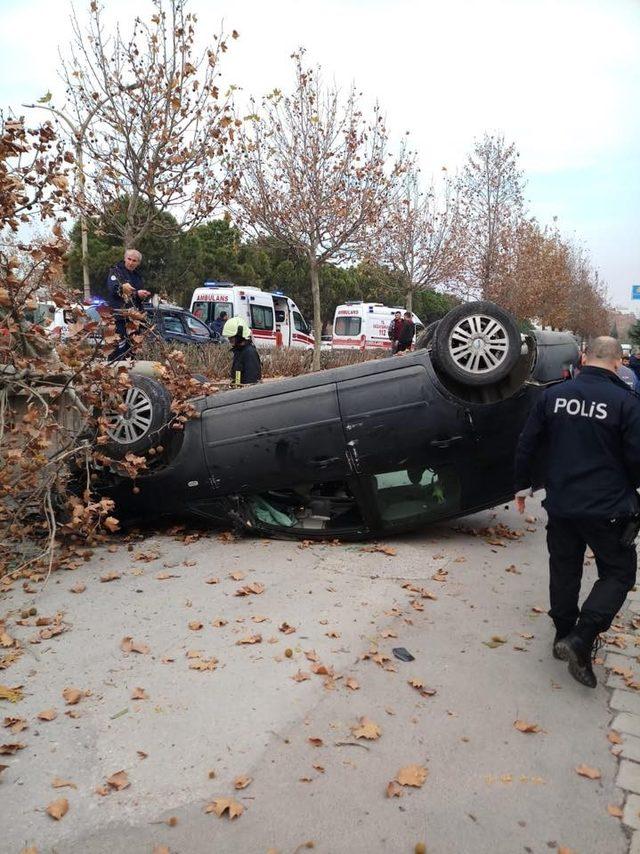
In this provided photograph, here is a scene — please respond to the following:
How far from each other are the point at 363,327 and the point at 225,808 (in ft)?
79.6

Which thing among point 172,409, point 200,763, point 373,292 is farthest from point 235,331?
point 373,292

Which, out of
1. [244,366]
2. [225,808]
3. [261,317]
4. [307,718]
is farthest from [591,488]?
[261,317]

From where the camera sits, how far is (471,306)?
6.16 m

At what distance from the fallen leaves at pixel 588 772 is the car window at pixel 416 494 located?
320 cm

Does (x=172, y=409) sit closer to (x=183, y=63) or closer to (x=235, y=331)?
(x=235, y=331)

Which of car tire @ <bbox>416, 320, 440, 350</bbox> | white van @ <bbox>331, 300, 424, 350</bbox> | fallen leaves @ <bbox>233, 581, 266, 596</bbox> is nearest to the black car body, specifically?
white van @ <bbox>331, 300, 424, 350</bbox>

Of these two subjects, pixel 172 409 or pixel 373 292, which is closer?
pixel 172 409

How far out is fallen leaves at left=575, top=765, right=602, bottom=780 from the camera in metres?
3.25

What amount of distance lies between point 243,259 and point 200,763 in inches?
1448

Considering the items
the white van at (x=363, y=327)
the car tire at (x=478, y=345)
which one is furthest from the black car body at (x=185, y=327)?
the car tire at (x=478, y=345)

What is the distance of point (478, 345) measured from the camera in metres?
6.11

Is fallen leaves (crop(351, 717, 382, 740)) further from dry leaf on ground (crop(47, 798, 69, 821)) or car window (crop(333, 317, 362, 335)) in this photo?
car window (crop(333, 317, 362, 335))

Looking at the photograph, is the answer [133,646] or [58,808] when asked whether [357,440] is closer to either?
[133,646]

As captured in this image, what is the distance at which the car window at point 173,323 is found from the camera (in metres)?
17.1
